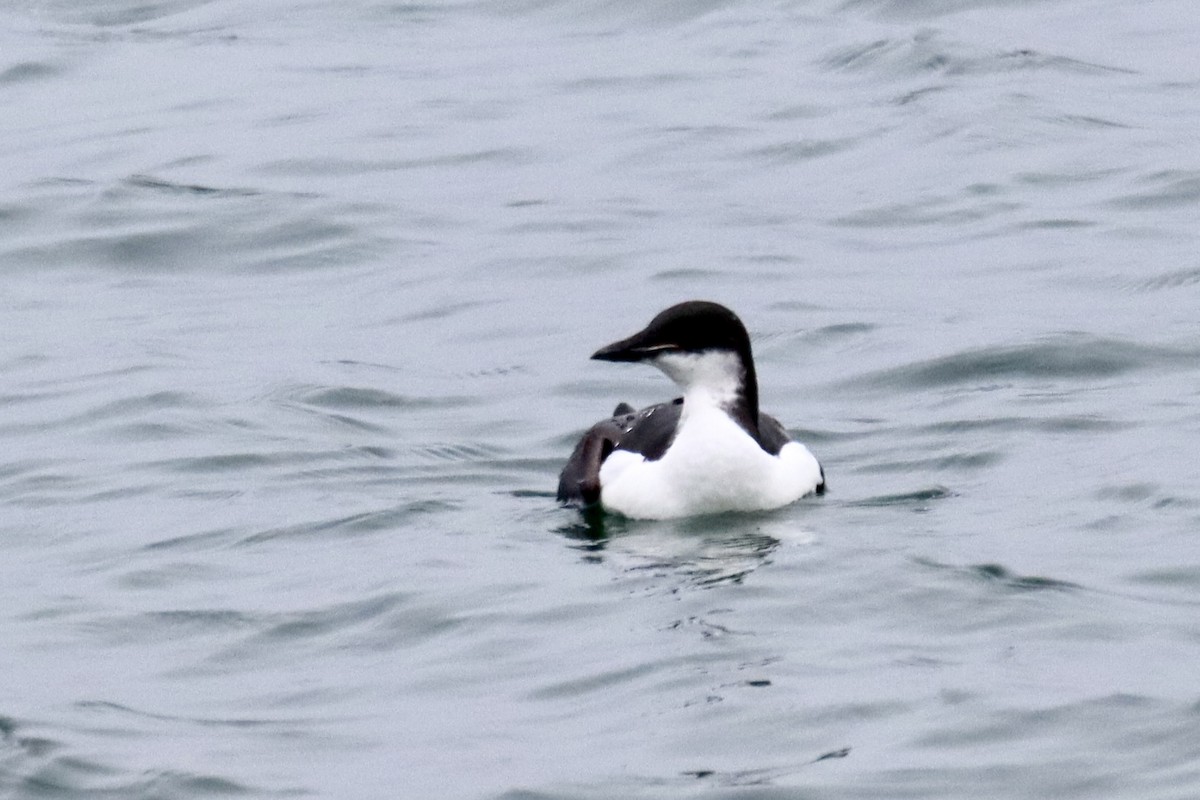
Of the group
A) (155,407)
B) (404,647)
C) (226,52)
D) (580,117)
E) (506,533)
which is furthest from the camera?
(226,52)

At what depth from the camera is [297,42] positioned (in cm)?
2412

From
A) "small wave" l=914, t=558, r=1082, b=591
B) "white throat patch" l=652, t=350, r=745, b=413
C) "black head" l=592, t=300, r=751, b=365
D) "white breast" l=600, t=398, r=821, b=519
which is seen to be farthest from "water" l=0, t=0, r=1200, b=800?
"black head" l=592, t=300, r=751, b=365

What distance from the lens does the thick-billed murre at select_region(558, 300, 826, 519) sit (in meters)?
10.9

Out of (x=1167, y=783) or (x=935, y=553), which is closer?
(x=1167, y=783)

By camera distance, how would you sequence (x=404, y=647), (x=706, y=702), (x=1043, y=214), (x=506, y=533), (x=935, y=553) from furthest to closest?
(x=1043, y=214), (x=506, y=533), (x=935, y=553), (x=404, y=647), (x=706, y=702)

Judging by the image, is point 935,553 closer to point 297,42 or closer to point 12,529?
point 12,529

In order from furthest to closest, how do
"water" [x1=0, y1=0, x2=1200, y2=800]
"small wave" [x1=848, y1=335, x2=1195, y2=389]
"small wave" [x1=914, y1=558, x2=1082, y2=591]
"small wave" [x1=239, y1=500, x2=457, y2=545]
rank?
"small wave" [x1=848, y1=335, x2=1195, y2=389] → "small wave" [x1=239, y1=500, x2=457, y2=545] → "small wave" [x1=914, y1=558, x2=1082, y2=591] → "water" [x1=0, y1=0, x2=1200, y2=800]

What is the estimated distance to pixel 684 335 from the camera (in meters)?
10.9

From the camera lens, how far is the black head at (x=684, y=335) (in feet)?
35.4

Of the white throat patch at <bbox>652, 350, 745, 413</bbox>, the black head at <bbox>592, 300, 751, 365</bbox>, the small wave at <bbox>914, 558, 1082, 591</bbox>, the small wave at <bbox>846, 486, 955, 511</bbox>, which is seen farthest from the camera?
the small wave at <bbox>846, 486, 955, 511</bbox>

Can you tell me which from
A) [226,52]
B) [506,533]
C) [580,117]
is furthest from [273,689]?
[226,52]

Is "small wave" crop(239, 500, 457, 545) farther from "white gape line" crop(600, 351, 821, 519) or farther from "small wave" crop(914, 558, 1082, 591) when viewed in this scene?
"small wave" crop(914, 558, 1082, 591)

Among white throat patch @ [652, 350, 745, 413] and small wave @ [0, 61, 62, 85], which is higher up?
small wave @ [0, 61, 62, 85]

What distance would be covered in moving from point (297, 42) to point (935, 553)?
15.0 meters
